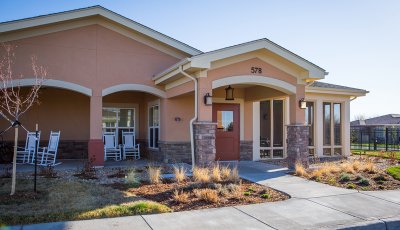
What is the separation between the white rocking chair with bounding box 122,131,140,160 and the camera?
1477cm

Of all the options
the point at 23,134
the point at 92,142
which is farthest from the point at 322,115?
the point at 23,134

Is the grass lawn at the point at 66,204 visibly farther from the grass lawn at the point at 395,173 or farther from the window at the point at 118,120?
the grass lawn at the point at 395,173

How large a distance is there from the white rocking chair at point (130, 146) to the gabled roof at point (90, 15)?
430cm

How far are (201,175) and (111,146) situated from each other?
685 cm

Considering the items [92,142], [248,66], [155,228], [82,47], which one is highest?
→ [82,47]

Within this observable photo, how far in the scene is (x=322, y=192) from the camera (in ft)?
26.8

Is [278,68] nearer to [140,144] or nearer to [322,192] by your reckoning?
[322,192]

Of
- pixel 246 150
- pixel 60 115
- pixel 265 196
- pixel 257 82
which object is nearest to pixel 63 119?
pixel 60 115

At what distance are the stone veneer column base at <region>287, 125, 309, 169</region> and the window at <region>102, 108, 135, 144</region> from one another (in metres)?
6.92

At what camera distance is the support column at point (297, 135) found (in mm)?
11531

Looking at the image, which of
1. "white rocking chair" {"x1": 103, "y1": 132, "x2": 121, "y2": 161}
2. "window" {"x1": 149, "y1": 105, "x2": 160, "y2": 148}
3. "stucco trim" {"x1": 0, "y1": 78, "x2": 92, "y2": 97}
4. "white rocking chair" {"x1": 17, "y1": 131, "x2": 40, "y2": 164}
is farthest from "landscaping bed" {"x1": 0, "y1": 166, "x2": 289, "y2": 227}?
"white rocking chair" {"x1": 103, "y1": 132, "x2": 121, "y2": 161}

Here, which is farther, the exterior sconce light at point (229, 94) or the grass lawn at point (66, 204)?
the exterior sconce light at point (229, 94)

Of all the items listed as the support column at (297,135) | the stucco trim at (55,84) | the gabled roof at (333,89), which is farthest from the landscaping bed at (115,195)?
the gabled roof at (333,89)

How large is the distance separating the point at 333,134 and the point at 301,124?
5403 mm
